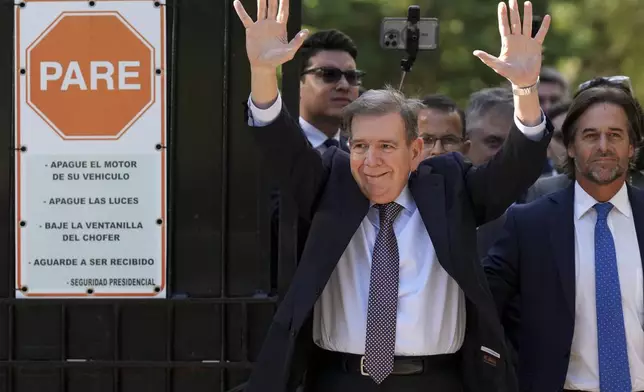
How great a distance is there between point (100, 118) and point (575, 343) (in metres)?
1.97

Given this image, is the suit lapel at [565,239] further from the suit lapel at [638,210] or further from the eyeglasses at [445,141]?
the eyeglasses at [445,141]

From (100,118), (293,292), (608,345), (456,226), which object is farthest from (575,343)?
(100,118)

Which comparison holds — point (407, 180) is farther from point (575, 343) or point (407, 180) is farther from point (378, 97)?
point (575, 343)

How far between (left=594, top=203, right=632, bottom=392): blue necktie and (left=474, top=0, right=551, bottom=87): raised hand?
87 centimetres

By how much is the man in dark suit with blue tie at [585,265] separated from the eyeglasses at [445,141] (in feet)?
3.50

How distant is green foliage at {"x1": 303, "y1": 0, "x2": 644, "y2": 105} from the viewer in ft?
38.8

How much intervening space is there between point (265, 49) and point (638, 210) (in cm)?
167

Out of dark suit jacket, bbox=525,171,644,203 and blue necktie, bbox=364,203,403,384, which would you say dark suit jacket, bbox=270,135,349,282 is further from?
dark suit jacket, bbox=525,171,644,203

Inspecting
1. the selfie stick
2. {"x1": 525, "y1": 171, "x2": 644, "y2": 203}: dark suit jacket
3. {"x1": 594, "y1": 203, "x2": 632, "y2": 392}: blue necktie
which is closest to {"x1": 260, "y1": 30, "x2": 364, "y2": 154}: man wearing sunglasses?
the selfie stick

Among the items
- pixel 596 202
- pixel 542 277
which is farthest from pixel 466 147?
pixel 542 277

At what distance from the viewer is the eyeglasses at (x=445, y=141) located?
17.8ft

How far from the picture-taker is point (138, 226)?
13.1ft

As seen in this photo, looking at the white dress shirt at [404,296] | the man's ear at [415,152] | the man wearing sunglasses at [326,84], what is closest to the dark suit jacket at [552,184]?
the man wearing sunglasses at [326,84]

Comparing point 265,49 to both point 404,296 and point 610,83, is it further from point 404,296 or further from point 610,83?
point 610,83
